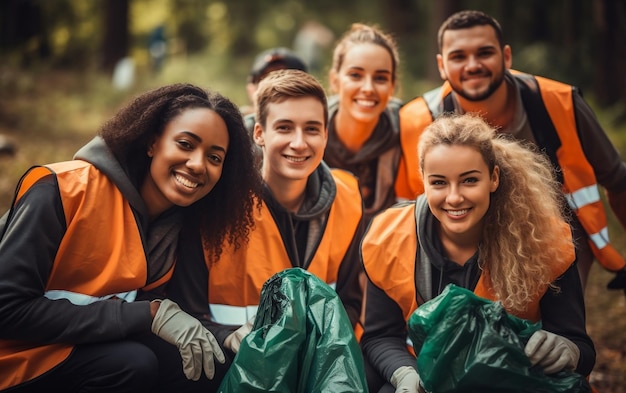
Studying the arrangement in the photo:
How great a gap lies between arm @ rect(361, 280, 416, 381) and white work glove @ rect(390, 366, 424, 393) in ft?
0.59

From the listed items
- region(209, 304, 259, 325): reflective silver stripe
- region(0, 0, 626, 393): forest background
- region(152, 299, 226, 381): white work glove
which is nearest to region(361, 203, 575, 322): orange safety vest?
region(209, 304, 259, 325): reflective silver stripe

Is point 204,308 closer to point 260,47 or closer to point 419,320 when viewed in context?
point 419,320

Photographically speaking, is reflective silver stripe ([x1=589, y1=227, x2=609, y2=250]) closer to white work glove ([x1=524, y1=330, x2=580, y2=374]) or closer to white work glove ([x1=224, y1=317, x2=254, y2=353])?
white work glove ([x1=524, y1=330, x2=580, y2=374])

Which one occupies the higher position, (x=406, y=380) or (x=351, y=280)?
(x=351, y=280)

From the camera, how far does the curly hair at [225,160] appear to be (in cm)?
296

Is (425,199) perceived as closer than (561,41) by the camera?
Yes

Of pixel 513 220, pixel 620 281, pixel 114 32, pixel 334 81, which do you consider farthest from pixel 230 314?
pixel 114 32

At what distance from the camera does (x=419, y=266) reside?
299 centimetres

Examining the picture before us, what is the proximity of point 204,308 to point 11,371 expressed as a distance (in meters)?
0.93

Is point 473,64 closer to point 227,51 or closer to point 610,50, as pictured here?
point 610,50

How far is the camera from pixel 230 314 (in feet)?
10.9

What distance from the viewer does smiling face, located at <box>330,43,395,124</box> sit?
13.7ft

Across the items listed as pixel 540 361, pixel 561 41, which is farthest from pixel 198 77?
pixel 540 361

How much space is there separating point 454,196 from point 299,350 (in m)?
0.92
